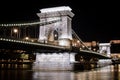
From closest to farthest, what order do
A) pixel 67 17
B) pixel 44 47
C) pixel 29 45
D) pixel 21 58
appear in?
pixel 29 45
pixel 44 47
pixel 67 17
pixel 21 58

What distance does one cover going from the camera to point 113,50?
12512 cm

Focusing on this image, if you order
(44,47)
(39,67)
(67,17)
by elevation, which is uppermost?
(67,17)

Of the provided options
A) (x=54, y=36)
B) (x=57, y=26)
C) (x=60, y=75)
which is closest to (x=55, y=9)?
(x=57, y=26)

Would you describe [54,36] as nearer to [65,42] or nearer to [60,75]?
[65,42]

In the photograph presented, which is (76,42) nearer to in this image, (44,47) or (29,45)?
(44,47)

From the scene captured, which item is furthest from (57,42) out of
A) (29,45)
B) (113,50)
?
(113,50)

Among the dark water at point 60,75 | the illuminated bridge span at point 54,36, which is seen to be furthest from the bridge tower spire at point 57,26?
the dark water at point 60,75

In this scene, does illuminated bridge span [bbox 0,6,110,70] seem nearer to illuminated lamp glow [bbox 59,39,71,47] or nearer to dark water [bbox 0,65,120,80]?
illuminated lamp glow [bbox 59,39,71,47]

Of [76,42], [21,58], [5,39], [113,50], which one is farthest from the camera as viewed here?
[113,50]

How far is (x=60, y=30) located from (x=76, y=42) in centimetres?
809

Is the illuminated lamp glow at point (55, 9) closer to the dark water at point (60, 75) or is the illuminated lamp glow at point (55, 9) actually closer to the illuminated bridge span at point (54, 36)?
the illuminated bridge span at point (54, 36)

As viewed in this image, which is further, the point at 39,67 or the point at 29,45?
the point at 39,67

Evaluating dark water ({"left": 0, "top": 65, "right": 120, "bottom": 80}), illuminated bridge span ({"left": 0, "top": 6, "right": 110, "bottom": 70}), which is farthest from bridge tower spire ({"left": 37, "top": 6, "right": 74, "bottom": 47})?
dark water ({"left": 0, "top": 65, "right": 120, "bottom": 80})

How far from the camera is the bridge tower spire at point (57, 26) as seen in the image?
143 feet
